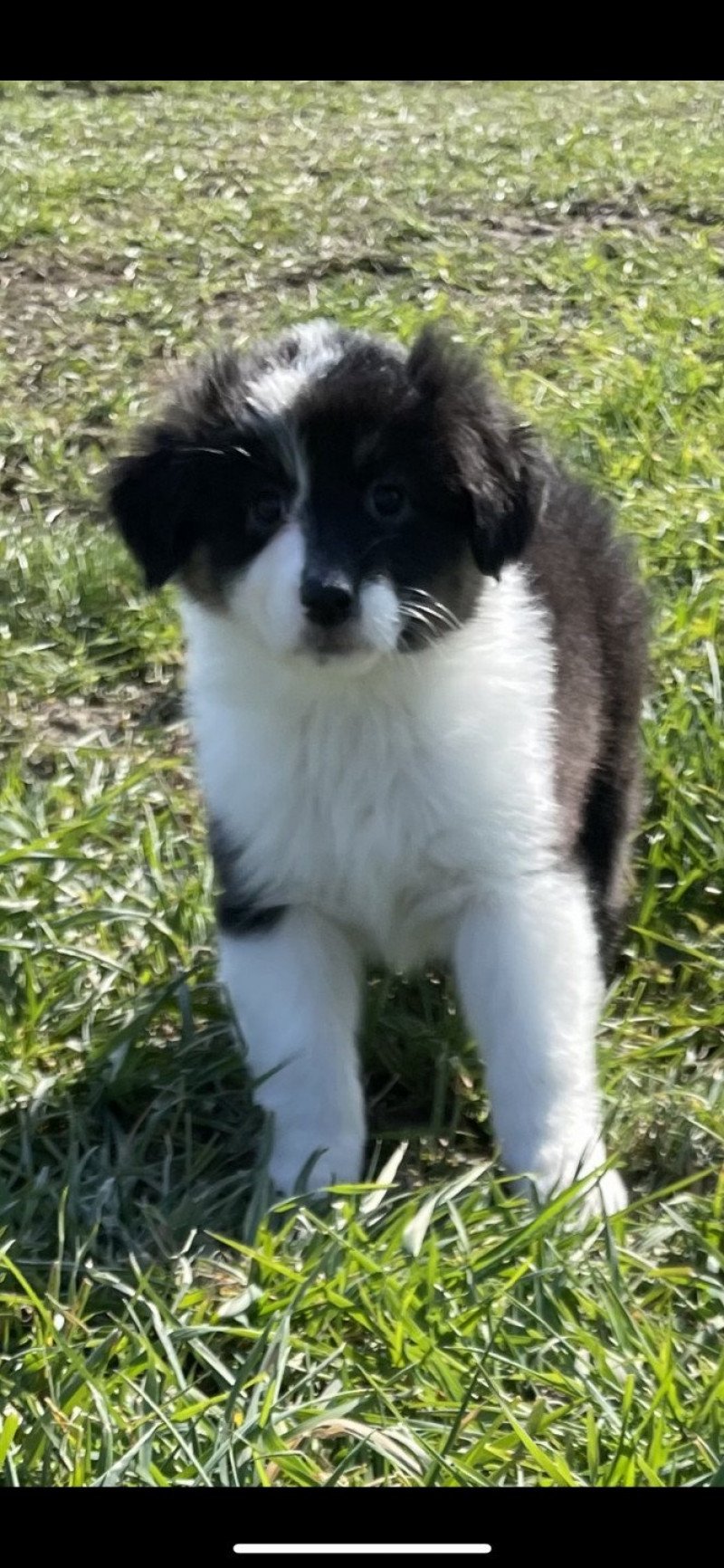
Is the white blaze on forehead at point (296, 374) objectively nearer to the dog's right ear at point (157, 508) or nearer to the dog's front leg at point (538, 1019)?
the dog's right ear at point (157, 508)

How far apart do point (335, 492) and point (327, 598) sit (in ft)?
0.73

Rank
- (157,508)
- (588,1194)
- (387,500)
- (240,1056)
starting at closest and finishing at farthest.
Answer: (588,1194) → (387,500) → (157,508) → (240,1056)

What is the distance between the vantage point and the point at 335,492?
2.97m

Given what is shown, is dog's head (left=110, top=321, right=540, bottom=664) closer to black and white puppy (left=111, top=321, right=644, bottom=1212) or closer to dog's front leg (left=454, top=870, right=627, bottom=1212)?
black and white puppy (left=111, top=321, right=644, bottom=1212)

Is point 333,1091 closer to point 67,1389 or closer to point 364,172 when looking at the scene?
point 67,1389

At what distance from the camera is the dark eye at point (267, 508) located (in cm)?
301

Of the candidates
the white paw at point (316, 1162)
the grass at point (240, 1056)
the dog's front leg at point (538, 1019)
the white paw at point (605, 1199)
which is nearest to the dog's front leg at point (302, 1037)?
the white paw at point (316, 1162)

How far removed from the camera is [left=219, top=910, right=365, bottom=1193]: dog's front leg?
9.96 feet

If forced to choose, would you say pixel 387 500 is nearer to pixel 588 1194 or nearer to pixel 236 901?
pixel 236 901

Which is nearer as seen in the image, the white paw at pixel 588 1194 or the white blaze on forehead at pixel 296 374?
the white paw at pixel 588 1194

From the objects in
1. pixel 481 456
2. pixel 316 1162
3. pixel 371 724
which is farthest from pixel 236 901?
pixel 481 456

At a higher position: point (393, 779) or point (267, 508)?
point (267, 508)

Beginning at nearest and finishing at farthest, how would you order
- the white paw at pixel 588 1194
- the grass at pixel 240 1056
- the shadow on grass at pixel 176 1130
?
the grass at pixel 240 1056 → the white paw at pixel 588 1194 → the shadow on grass at pixel 176 1130

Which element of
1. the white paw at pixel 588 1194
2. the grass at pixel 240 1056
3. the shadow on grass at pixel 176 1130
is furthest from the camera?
the shadow on grass at pixel 176 1130
